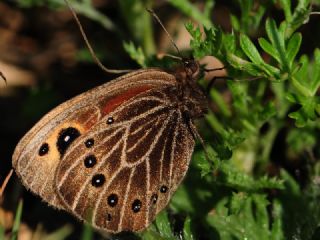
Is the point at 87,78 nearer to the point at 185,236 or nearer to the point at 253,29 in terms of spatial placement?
the point at 253,29

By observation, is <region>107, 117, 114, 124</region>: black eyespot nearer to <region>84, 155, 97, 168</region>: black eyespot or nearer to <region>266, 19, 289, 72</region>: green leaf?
<region>84, 155, 97, 168</region>: black eyespot

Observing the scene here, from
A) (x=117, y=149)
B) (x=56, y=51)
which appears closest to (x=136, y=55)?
(x=117, y=149)

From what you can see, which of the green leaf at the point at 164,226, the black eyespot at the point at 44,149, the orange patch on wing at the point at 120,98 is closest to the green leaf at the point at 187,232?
the green leaf at the point at 164,226

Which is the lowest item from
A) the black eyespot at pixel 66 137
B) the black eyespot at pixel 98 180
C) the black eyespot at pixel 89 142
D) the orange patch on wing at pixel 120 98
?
the black eyespot at pixel 98 180

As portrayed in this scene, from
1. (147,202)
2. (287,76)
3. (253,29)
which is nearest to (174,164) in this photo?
(147,202)

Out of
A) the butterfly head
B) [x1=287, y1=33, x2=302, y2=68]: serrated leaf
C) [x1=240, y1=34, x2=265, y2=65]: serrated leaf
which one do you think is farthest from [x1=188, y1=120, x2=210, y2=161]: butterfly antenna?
[x1=287, y1=33, x2=302, y2=68]: serrated leaf

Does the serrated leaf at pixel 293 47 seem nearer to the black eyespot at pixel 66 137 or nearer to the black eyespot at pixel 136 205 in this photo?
the black eyespot at pixel 136 205

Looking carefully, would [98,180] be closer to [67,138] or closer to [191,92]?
[67,138]
